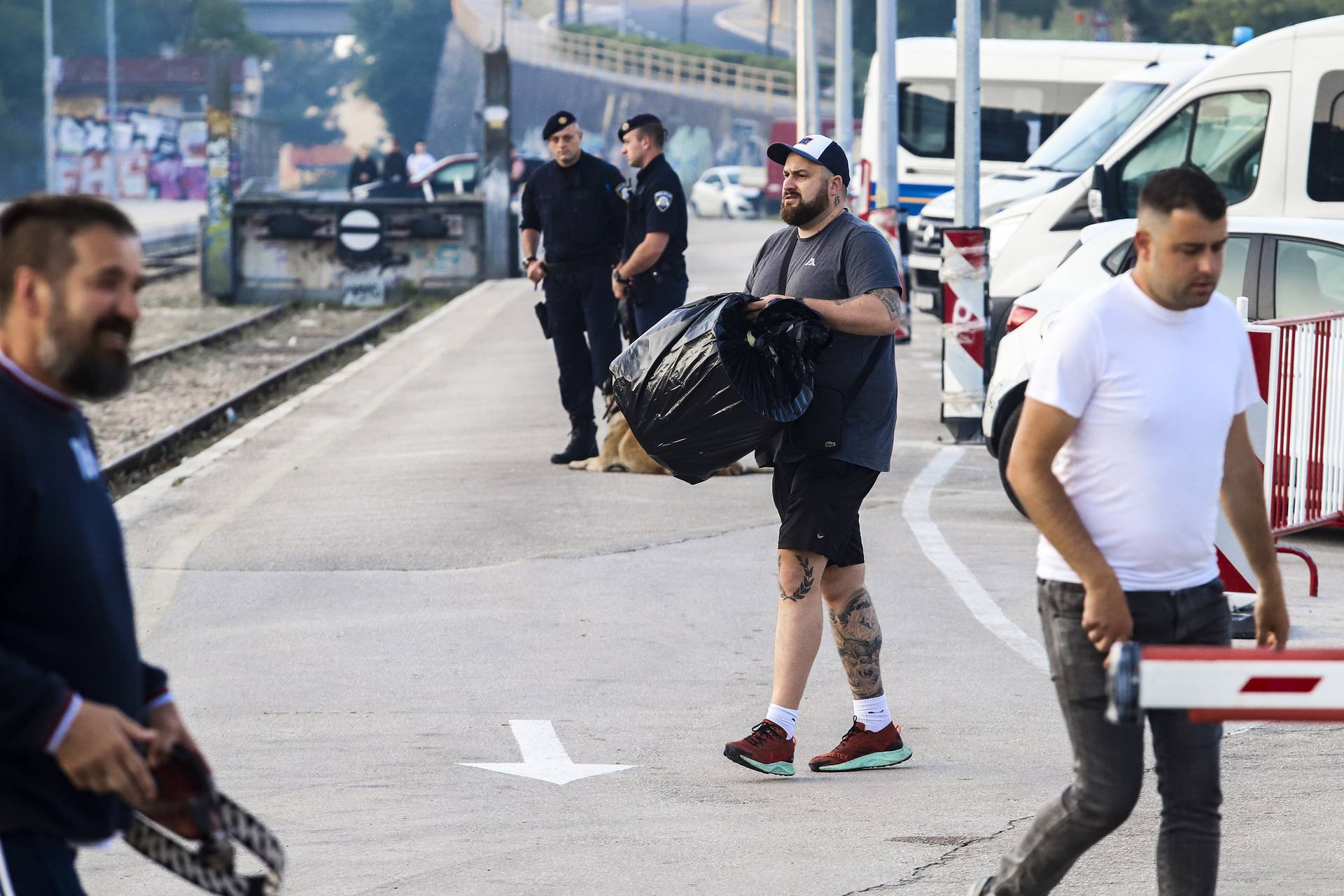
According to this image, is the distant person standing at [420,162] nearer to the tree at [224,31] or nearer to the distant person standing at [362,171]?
the distant person standing at [362,171]

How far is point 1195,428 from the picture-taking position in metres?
3.77

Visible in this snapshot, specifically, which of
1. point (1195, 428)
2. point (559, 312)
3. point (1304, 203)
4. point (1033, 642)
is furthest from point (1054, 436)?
point (1304, 203)

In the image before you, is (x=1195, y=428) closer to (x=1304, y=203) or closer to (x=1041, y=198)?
(x=1304, y=203)

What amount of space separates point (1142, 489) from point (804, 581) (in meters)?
2.01

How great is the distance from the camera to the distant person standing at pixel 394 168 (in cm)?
3172

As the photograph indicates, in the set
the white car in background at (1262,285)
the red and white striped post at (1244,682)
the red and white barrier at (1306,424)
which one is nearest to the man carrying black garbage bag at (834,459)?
the red and white striped post at (1244,682)

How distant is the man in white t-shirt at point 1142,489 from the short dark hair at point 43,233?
1.81 metres

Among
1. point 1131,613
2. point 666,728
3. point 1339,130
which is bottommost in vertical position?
point 666,728

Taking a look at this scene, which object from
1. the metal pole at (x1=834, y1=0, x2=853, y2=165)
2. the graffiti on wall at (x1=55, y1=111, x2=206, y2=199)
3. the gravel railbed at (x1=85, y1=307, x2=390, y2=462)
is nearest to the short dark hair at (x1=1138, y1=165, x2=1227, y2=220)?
the gravel railbed at (x1=85, y1=307, x2=390, y2=462)

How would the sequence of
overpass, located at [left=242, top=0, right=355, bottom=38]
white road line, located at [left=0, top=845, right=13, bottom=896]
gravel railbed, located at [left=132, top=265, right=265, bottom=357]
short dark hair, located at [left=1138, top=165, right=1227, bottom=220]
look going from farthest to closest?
overpass, located at [left=242, top=0, right=355, bottom=38]
gravel railbed, located at [left=132, top=265, right=265, bottom=357]
short dark hair, located at [left=1138, top=165, right=1227, bottom=220]
white road line, located at [left=0, top=845, right=13, bottom=896]

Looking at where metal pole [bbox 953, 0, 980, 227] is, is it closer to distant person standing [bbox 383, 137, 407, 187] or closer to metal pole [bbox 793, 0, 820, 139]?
metal pole [bbox 793, 0, 820, 139]

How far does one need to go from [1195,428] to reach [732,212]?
50.0m

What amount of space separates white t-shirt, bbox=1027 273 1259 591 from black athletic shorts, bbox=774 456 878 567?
1844 millimetres

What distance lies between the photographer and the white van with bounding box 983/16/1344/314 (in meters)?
13.1
